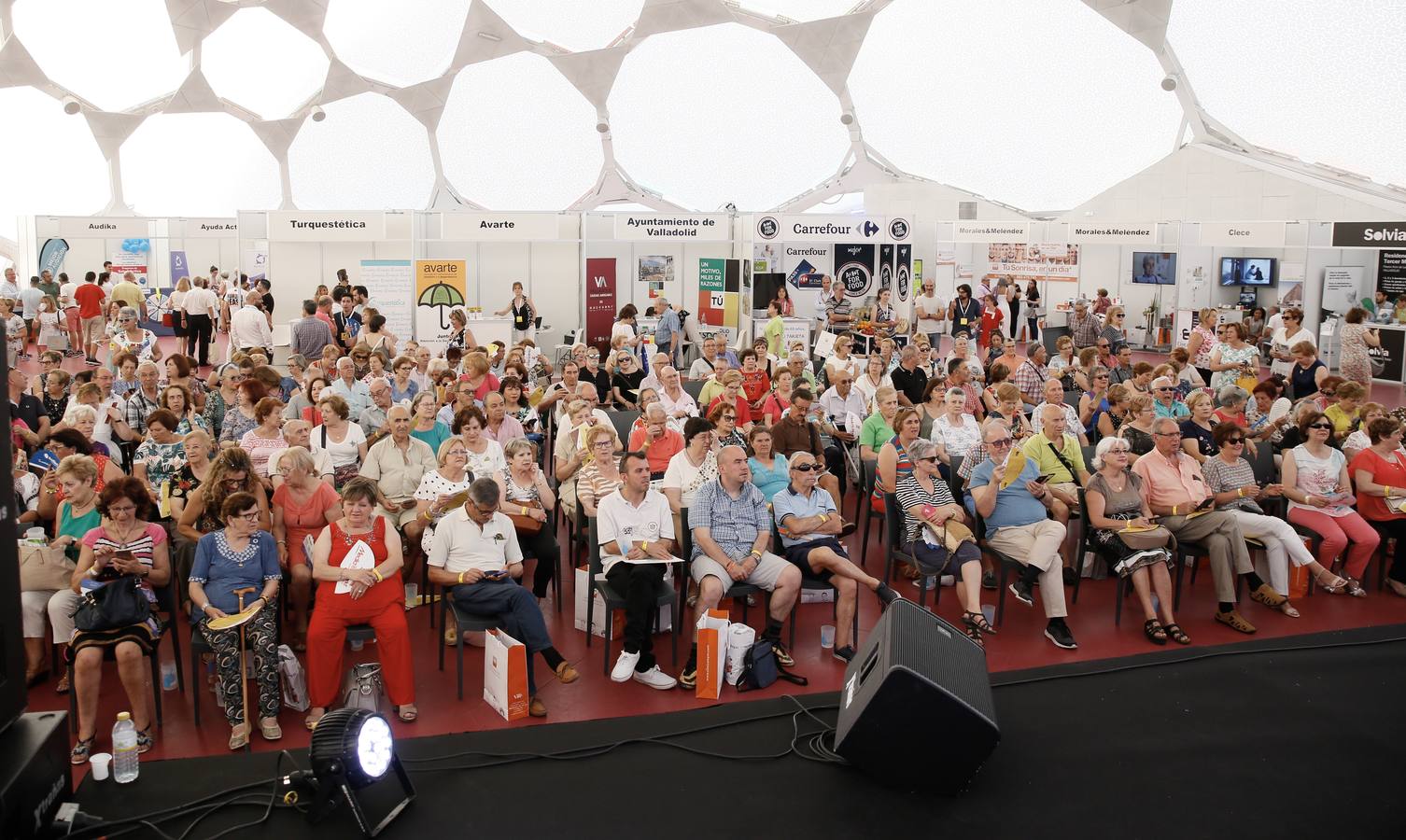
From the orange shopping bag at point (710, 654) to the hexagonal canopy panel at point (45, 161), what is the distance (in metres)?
30.5

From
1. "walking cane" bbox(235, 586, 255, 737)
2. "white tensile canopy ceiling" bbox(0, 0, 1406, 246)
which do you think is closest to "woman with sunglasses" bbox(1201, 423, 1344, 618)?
"walking cane" bbox(235, 586, 255, 737)

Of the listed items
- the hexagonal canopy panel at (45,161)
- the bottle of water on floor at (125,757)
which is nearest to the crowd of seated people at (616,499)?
the bottle of water on floor at (125,757)

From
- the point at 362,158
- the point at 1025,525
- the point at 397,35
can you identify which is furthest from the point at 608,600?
the point at 362,158

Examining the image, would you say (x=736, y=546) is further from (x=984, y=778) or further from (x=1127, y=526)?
(x=1127, y=526)

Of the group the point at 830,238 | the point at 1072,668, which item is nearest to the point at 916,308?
the point at 830,238

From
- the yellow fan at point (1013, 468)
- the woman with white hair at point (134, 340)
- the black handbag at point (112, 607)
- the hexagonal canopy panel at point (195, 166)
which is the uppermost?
the hexagonal canopy panel at point (195, 166)

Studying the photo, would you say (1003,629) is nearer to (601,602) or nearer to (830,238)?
(601,602)

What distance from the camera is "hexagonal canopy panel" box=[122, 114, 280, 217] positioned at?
29047 millimetres

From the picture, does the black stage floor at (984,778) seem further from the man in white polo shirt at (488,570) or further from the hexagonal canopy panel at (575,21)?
the hexagonal canopy panel at (575,21)

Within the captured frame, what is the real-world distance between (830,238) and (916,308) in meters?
2.02

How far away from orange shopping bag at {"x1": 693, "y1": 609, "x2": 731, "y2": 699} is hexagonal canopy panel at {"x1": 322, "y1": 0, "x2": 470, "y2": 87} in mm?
25886

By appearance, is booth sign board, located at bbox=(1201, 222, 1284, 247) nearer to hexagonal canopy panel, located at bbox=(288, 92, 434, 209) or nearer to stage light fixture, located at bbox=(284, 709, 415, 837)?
stage light fixture, located at bbox=(284, 709, 415, 837)

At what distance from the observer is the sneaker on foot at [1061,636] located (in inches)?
223

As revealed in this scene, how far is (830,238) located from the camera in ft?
48.5
